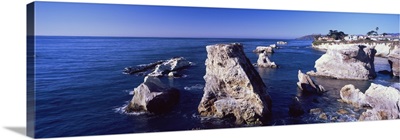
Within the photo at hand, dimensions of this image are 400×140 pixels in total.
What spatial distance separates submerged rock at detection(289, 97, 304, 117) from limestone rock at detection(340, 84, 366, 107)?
2459 mm

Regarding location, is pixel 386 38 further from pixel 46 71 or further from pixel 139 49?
pixel 46 71

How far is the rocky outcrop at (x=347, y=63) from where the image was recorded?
63.9 ft

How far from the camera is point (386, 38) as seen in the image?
61.5ft

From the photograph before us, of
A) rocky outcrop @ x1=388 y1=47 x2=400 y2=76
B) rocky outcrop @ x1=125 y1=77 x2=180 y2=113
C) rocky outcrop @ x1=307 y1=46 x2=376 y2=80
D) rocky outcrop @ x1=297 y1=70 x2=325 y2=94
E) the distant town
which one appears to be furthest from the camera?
rocky outcrop @ x1=307 y1=46 x2=376 y2=80

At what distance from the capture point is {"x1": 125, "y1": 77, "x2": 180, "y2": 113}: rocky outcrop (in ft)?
52.0

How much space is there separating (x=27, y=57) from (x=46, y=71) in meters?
0.78

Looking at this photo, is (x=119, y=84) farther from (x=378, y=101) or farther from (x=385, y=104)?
(x=385, y=104)

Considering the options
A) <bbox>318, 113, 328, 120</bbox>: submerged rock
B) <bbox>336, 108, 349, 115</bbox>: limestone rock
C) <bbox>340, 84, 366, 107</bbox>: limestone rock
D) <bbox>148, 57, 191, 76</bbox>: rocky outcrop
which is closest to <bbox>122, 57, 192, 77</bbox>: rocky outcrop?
<bbox>148, 57, 191, 76</bbox>: rocky outcrop

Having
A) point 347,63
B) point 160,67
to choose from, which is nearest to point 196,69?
point 160,67

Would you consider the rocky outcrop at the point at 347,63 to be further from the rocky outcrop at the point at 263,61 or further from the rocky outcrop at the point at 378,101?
the rocky outcrop at the point at 263,61

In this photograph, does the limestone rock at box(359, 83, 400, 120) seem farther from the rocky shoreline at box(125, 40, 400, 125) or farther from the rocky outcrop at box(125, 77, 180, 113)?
the rocky outcrop at box(125, 77, 180, 113)

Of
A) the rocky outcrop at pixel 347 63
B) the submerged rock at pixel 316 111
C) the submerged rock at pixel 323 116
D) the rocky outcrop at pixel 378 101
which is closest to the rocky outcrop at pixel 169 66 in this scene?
the submerged rock at pixel 316 111

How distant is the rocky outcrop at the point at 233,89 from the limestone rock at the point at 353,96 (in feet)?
13.7

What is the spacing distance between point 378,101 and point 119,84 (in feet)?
38.1
